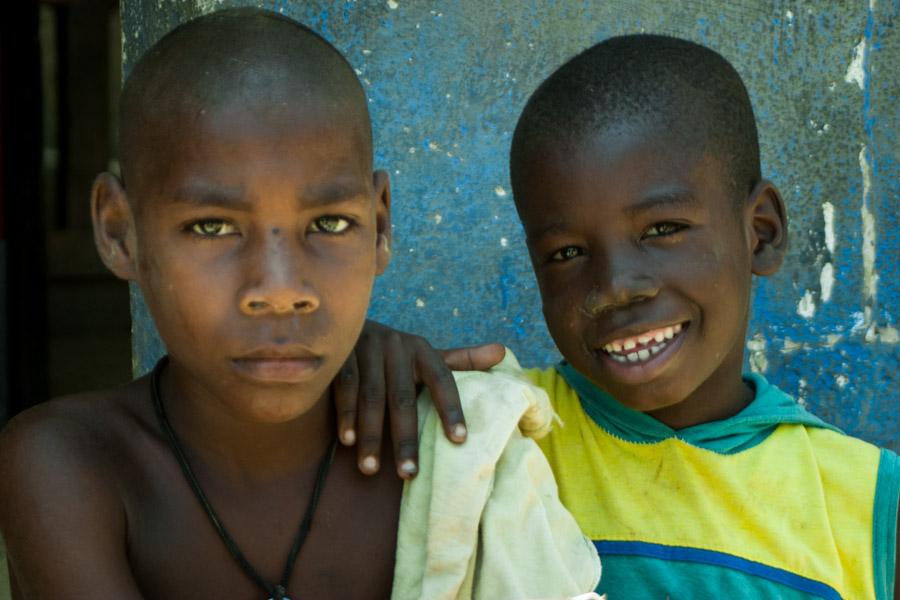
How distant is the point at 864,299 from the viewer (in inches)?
113

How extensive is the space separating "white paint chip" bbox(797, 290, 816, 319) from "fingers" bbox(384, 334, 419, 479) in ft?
4.11

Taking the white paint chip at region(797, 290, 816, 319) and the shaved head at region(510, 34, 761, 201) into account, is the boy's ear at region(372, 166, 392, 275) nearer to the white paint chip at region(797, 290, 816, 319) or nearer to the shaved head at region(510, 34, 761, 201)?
the shaved head at region(510, 34, 761, 201)

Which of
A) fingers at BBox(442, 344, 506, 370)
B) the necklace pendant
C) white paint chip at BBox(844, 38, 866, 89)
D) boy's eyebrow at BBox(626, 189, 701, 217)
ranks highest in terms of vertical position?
white paint chip at BBox(844, 38, 866, 89)

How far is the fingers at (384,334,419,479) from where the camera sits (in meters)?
1.88

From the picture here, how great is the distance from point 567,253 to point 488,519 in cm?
53

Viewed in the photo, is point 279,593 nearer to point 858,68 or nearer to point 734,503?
point 734,503

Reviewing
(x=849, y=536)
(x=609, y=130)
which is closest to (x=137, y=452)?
(x=609, y=130)

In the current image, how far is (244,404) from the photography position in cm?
177

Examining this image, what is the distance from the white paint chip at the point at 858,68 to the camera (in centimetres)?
284

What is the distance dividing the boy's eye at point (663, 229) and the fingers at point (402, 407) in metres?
0.46

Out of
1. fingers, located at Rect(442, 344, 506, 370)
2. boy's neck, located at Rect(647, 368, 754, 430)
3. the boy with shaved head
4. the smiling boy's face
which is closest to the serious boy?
boy's neck, located at Rect(647, 368, 754, 430)

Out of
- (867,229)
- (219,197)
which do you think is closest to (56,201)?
(867,229)

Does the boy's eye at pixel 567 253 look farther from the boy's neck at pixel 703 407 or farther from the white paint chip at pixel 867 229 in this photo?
the white paint chip at pixel 867 229

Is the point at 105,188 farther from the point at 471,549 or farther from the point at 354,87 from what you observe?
the point at 471,549
